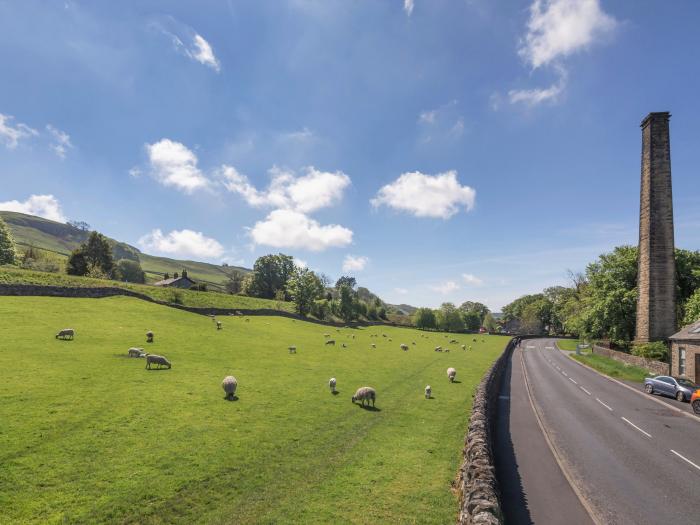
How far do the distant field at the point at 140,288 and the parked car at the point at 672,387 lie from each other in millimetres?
71085

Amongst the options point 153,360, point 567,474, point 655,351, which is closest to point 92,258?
point 153,360

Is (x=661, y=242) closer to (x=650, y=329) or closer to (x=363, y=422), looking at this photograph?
(x=650, y=329)

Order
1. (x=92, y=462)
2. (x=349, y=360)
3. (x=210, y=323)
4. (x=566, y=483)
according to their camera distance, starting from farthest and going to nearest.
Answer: (x=210, y=323), (x=349, y=360), (x=566, y=483), (x=92, y=462)

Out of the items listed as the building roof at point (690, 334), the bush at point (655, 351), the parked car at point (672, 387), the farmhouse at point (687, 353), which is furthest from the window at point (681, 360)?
the parked car at point (672, 387)

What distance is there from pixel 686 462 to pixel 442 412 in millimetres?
12578

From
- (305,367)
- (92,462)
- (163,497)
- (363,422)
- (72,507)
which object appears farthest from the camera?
(305,367)

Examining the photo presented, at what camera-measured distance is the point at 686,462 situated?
17.0m

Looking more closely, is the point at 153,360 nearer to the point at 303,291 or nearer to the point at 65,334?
the point at 65,334

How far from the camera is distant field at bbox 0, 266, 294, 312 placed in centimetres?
5300

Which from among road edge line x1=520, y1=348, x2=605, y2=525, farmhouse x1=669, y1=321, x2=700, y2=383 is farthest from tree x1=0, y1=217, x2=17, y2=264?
farmhouse x1=669, y1=321, x2=700, y2=383

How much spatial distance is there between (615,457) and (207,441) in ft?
67.6

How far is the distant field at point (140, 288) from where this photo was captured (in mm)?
53000

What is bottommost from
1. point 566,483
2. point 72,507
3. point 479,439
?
point 72,507

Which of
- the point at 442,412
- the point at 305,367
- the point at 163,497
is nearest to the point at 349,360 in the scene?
the point at 305,367
